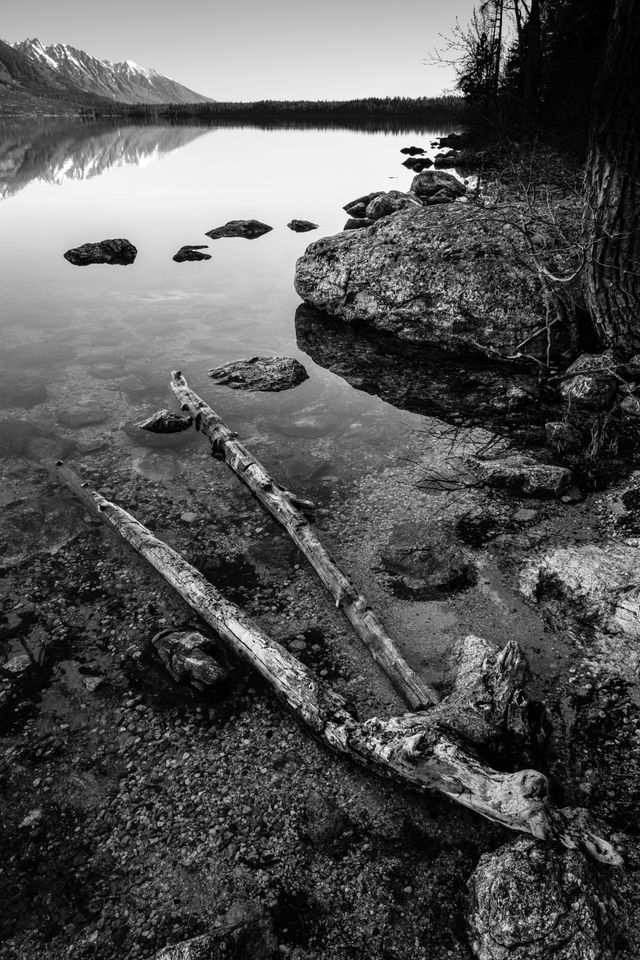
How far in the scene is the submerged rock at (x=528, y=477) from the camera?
24.3 ft

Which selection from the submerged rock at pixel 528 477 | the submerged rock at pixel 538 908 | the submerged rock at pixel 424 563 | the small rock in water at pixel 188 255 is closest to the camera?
the submerged rock at pixel 538 908

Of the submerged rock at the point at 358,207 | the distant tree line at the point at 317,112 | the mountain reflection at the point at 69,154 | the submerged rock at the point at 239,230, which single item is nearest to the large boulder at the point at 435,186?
the submerged rock at the point at 358,207

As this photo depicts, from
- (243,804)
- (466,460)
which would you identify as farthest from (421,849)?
(466,460)

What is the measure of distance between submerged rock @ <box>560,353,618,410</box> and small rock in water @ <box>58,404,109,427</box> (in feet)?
27.9

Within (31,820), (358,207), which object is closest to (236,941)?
(31,820)

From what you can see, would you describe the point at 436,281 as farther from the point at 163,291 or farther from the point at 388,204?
the point at 388,204

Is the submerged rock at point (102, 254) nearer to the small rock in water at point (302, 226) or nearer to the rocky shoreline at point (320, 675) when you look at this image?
the small rock in water at point (302, 226)

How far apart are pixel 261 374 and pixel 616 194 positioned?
737 cm

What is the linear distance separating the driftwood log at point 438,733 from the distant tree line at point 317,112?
94613 millimetres

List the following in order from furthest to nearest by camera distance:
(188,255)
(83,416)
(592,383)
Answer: (188,255), (83,416), (592,383)

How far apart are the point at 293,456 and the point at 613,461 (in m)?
4.88

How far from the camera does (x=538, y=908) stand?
3.19m

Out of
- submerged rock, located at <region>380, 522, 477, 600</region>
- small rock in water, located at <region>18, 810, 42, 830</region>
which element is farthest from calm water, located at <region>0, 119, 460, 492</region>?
small rock in water, located at <region>18, 810, 42, 830</region>

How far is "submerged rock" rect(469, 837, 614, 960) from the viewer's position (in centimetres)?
308
